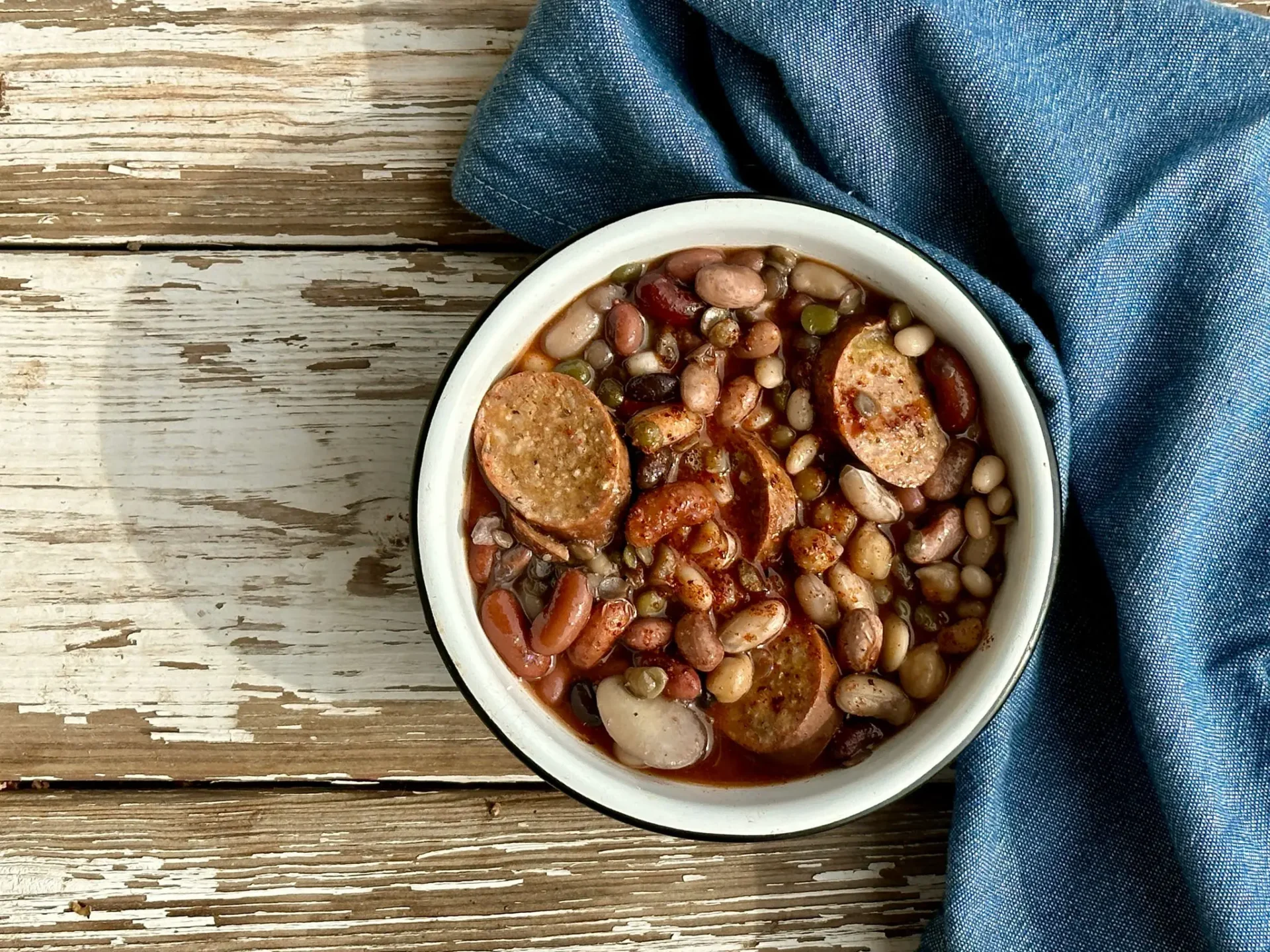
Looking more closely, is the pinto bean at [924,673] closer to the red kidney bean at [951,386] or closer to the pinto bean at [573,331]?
the red kidney bean at [951,386]

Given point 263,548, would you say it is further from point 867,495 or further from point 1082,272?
point 1082,272

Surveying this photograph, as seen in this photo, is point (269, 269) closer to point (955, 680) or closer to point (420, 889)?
point (420, 889)

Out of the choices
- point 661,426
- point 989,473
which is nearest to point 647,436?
point 661,426

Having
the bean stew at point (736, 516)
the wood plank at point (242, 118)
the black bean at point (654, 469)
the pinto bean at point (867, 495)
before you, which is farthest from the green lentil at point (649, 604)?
the wood plank at point (242, 118)

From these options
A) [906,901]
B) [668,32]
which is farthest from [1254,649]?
[668,32]

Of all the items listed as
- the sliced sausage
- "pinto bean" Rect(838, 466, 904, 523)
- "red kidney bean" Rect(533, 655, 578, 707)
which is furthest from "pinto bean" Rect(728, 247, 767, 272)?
"red kidney bean" Rect(533, 655, 578, 707)
